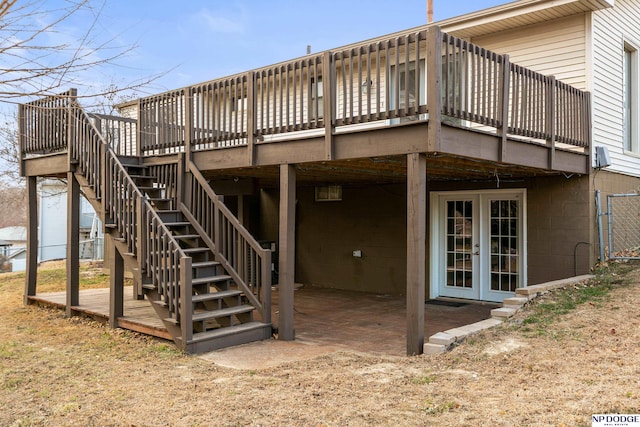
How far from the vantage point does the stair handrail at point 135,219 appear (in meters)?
5.95

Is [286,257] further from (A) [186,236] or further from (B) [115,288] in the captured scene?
(B) [115,288]

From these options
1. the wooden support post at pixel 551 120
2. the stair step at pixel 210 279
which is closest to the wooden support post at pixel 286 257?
the stair step at pixel 210 279

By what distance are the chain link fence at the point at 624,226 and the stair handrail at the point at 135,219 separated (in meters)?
6.37

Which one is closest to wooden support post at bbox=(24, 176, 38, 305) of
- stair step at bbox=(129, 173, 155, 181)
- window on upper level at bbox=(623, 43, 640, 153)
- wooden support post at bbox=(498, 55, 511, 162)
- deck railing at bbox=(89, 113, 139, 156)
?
deck railing at bbox=(89, 113, 139, 156)

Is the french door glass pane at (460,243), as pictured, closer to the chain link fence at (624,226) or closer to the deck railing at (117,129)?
the chain link fence at (624,226)

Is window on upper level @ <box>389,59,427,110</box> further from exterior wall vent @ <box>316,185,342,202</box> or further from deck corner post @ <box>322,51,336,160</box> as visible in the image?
exterior wall vent @ <box>316,185,342,202</box>

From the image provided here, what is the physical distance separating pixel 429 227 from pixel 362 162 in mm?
3555

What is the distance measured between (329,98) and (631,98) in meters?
6.82

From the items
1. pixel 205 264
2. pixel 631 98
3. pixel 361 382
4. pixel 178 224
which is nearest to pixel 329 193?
pixel 178 224

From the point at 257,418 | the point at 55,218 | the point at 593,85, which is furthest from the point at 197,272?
the point at 55,218

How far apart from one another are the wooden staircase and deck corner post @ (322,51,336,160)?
1623mm

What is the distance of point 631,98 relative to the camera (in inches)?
391

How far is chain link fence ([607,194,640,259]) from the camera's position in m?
8.39

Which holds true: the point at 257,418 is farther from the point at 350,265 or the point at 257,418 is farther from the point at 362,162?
the point at 350,265
